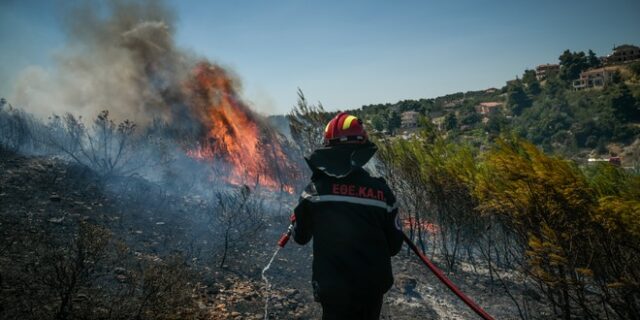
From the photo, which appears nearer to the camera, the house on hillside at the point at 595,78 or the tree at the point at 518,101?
the house on hillside at the point at 595,78

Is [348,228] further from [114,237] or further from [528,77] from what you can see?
[528,77]

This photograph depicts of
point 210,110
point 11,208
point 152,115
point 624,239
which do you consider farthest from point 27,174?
point 624,239

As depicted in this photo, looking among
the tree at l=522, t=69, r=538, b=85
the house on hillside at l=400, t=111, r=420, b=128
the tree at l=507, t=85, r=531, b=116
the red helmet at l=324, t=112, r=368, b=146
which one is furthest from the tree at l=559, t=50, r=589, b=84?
the red helmet at l=324, t=112, r=368, b=146

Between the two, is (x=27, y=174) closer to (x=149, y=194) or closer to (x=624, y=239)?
(x=149, y=194)

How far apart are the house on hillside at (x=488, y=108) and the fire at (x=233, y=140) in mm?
75393

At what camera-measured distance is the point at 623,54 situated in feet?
281

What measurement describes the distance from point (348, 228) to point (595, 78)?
9846cm

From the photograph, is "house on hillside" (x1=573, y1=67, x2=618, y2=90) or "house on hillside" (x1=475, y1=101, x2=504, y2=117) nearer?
"house on hillside" (x1=573, y1=67, x2=618, y2=90)

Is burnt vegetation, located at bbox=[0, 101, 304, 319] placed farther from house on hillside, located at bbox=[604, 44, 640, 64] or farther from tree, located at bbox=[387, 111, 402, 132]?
house on hillside, located at bbox=[604, 44, 640, 64]

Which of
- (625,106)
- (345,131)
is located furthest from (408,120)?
(345,131)

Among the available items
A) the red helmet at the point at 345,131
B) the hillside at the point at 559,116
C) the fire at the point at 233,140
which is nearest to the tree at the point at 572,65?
the hillside at the point at 559,116

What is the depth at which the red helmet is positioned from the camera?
10.5 ft

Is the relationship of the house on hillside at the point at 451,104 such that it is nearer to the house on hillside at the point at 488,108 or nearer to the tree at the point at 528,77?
the house on hillside at the point at 488,108

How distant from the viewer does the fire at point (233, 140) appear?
20.8 m
